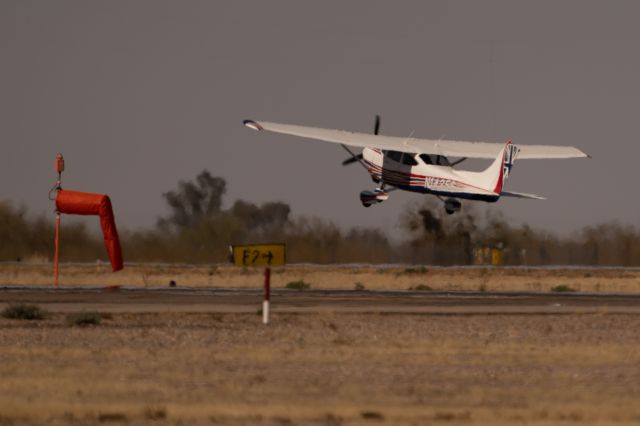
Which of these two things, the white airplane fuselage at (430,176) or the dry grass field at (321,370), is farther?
the white airplane fuselage at (430,176)

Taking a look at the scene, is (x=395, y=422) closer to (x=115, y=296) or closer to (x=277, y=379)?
(x=277, y=379)

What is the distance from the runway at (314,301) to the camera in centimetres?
3909

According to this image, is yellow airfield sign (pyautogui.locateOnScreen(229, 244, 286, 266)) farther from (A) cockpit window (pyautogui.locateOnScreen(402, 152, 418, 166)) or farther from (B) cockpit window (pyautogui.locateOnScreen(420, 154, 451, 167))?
(B) cockpit window (pyautogui.locateOnScreen(420, 154, 451, 167))

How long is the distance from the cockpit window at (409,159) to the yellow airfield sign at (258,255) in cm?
3228

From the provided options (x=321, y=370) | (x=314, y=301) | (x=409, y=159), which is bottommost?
(x=321, y=370)

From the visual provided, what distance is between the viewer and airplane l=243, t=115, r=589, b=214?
65750 mm

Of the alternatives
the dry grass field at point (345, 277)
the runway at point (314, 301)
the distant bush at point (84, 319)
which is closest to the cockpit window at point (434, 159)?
the dry grass field at point (345, 277)

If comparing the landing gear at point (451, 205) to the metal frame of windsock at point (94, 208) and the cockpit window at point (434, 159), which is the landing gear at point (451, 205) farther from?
the metal frame of windsock at point (94, 208)

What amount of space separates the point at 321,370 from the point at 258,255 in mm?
10602

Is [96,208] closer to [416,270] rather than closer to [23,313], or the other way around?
[23,313]

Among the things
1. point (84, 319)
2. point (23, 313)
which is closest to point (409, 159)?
point (23, 313)

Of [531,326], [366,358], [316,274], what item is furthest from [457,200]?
[366,358]

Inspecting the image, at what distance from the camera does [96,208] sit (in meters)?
57.0

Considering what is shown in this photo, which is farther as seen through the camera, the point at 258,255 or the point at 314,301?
the point at 314,301
